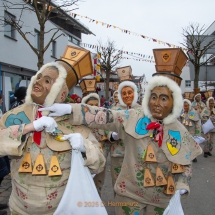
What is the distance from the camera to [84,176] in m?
2.26

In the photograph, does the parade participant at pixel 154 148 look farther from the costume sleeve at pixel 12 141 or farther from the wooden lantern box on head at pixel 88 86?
the wooden lantern box on head at pixel 88 86

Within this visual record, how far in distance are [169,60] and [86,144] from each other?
48.5 inches

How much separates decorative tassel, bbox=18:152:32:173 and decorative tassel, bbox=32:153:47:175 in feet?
0.19

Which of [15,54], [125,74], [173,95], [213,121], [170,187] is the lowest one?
[213,121]

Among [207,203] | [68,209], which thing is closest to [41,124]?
[68,209]

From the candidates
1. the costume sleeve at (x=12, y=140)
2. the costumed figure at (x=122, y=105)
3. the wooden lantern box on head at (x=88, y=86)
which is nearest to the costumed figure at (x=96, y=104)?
the wooden lantern box on head at (x=88, y=86)

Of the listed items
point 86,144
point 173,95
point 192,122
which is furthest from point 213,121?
point 86,144

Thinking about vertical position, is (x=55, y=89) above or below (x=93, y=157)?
above

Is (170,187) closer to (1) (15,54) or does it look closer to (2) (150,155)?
(2) (150,155)

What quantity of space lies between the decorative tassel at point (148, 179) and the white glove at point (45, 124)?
38.7 inches

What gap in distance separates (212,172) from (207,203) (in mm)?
2132

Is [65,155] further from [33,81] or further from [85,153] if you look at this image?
[33,81]

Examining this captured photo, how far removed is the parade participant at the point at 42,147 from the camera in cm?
226

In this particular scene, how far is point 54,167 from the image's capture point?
7.50 ft
